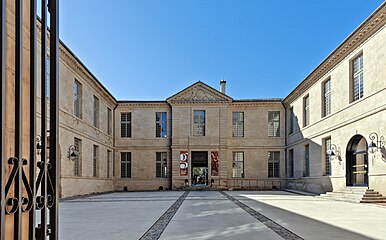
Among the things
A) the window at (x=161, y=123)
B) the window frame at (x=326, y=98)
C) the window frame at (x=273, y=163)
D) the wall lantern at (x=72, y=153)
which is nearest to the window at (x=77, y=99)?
the wall lantern at (x=72, y=153)

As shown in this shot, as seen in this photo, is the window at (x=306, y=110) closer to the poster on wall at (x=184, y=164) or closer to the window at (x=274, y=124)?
the window at (x=274, y=124)

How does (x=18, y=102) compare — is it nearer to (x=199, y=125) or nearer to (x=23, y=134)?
(x=23, y=134)

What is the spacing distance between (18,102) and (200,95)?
2942 centimetres

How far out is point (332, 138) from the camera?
20938mm

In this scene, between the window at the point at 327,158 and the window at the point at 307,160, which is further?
the window at the point at 307,160

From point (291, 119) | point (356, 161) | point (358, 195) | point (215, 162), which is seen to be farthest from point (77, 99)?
point (291, 119)

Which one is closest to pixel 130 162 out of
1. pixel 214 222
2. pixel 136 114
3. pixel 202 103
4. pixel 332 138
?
pixel 136 114

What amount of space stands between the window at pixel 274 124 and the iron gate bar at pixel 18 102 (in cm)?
3029

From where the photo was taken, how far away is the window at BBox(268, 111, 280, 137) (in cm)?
3172

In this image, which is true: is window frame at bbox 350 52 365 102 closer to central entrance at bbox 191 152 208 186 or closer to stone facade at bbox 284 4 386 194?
stone facade at bbox 284 4 386 194

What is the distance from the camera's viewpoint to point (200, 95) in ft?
104

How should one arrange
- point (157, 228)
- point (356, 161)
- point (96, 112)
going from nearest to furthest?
point (157, 228)
point (356, 161)
point (96, 112)

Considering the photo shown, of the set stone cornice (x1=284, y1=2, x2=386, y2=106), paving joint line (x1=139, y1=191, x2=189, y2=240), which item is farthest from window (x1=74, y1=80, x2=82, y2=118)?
stone cornice (x1=284, y1=2, x2=386, y2=106)

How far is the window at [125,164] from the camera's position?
31.8 meters
